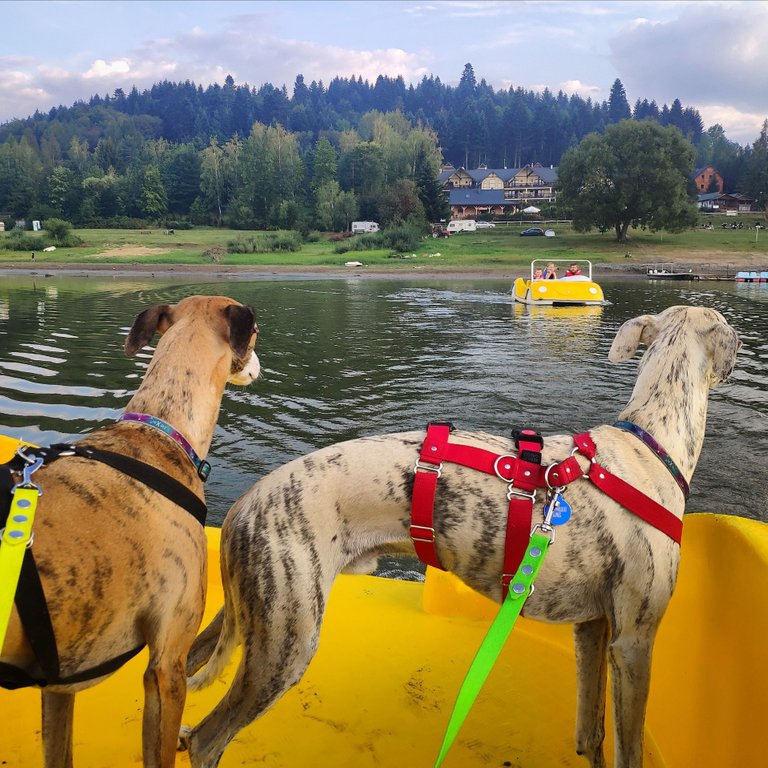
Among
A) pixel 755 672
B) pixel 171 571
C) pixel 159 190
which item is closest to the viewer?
pixel 171 571

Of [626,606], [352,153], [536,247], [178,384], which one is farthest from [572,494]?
[352,153]

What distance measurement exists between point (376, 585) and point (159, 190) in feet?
401

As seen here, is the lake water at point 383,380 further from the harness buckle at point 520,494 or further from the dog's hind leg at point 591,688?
the harness buckle at point 520,494

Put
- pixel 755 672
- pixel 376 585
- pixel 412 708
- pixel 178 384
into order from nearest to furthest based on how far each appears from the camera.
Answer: pixel 755 672 → pixel 178 384 → pixel 412 708 → pixel 376 585

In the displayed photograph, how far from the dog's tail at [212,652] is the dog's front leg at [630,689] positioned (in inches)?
66.6

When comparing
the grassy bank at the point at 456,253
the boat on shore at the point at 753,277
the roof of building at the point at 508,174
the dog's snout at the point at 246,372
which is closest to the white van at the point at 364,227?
the grassy bank at the point at 456,253

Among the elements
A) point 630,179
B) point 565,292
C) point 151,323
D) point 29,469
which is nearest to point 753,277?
point 565,292

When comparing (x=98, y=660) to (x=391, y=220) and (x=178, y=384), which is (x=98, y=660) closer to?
(x=178, y=384)

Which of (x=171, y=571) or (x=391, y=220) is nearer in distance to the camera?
(x=171, y=571)

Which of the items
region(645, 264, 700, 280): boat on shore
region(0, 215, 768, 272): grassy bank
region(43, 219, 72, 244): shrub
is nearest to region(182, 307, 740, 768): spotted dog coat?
region(645, 264, 700, 280): boat on shore

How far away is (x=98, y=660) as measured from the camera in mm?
2660

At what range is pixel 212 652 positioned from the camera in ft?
11.5

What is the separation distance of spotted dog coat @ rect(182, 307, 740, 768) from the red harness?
4 cm

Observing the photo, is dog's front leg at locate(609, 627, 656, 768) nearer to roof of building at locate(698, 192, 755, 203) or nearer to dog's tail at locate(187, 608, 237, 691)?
dog's tail at locate(187, 608, 237, 691)
